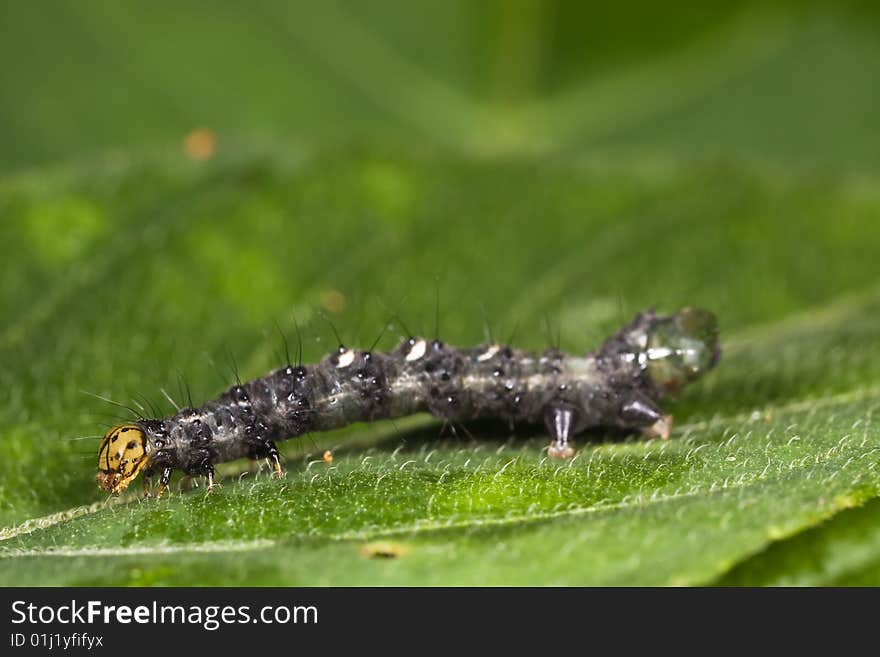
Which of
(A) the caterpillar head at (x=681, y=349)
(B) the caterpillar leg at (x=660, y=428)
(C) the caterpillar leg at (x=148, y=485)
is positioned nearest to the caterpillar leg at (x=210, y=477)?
(C) the caterpillar leg at (x=148, y=485)

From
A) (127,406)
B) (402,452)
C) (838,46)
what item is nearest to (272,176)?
(127,406)

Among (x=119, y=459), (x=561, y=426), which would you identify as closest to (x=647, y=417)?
(x=561, y=426)

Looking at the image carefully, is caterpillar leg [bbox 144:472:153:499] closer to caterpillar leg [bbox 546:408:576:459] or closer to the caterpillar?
the caterpillar

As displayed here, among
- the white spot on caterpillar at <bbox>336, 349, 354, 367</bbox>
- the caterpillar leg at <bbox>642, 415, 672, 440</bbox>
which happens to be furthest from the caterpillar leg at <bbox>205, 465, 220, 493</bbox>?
the caterpillar leg at <bbox>642, 415, 672, 440</bbox>

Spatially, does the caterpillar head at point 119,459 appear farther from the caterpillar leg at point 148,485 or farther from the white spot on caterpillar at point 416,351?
the white spot on caterpillar at point 416,351

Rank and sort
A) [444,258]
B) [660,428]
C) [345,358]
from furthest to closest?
1. [444,258]
2. [345,358]
3. [660,428]

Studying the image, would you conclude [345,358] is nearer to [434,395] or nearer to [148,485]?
[434,395]

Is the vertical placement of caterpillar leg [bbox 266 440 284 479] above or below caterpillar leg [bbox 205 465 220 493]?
above
